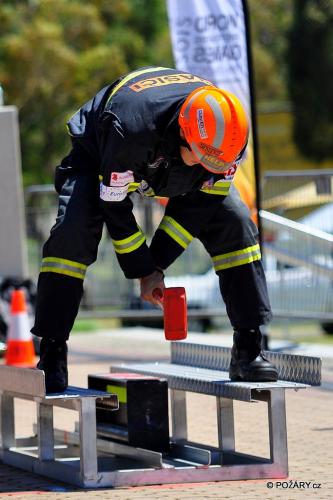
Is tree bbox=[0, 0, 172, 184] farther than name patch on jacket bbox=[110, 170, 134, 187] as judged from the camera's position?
Yes

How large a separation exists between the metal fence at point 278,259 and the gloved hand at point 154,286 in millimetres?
7539

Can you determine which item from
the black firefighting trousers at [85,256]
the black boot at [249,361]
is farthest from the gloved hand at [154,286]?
the black boot at [249,361]

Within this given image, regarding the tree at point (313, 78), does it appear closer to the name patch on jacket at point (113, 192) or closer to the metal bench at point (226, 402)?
the metal bench at point (226, 402)

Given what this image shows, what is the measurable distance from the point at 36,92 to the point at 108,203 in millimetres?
27905

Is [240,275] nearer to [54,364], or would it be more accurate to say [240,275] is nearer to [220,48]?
[54,364]

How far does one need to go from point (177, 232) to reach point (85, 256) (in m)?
0.50

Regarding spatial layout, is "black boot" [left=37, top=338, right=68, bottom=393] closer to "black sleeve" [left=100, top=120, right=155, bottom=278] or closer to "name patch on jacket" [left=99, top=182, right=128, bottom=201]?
"black sleeve" [left=100, top=120, right=155, bottom=278]

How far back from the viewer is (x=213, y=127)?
5.84 m

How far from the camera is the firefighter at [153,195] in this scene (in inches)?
234

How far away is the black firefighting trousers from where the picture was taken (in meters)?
6.27

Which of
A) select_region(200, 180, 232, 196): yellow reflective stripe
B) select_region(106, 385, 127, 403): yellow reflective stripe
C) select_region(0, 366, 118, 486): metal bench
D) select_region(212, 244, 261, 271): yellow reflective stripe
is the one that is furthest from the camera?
select_region(106, 385, 127, 403): yellow reflective stripe

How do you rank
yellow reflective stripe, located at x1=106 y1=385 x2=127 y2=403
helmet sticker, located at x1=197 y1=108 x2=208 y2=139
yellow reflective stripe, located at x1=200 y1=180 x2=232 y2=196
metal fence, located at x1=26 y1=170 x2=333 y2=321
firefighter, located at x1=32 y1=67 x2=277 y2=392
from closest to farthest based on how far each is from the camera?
1. helmet sticker, located at x1=197 y1=108 x2=208 y2=139
2. firefighter, located at x1=32 y1=67 x2=277 y2=392
3. yellow reflective stripe, located at x1=200 y1=180 x2=232 y2=196
4. yellow reflective stripe, located at x1=106 y1=385 x2=127 y2=403
5. metal fence, located at x1=26 y1=170 x2=333 y2=321

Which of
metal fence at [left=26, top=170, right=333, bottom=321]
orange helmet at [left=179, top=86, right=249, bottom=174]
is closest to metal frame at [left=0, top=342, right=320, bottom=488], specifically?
orange helmet at [left=179, top=86, right=249, bottom=174]

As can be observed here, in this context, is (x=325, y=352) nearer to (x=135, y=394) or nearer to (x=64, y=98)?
(x=135, y=394)
